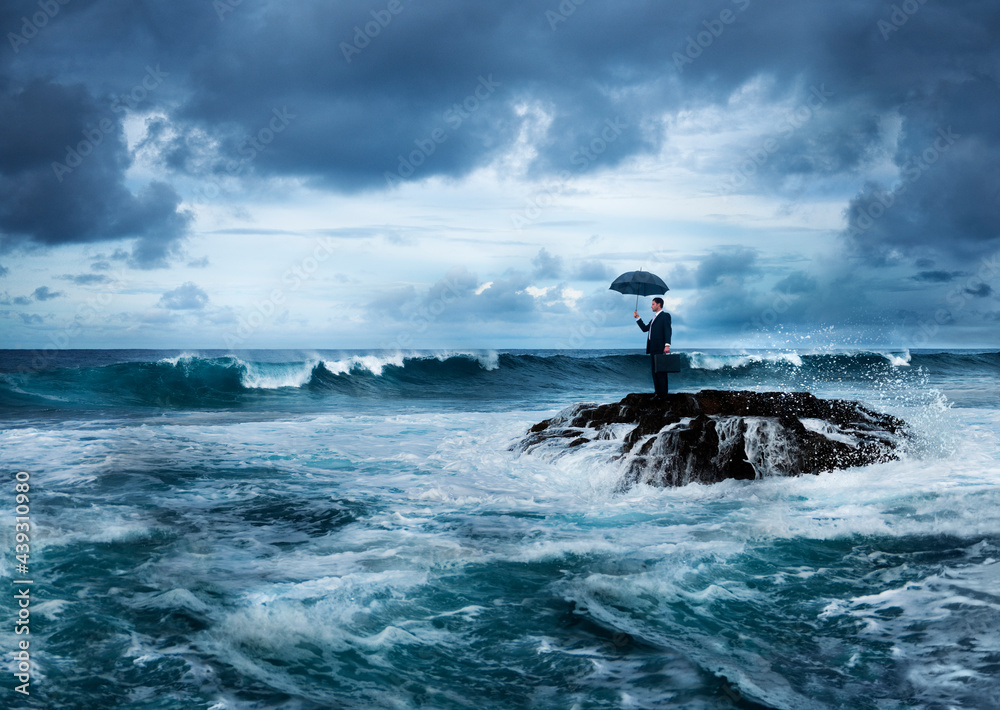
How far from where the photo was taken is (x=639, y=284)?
12.2m

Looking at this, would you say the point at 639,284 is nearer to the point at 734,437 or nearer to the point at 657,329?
the point at 657,329

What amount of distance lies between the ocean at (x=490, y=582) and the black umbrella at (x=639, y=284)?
3.17 meters

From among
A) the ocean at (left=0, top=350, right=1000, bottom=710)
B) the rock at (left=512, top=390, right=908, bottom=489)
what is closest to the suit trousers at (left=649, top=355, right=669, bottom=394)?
the rock at (left=512, top=390, right=908, bottom=489)

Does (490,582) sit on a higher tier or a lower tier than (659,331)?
lower

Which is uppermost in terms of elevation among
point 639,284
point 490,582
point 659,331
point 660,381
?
point 639,284

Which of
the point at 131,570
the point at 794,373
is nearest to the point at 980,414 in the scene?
the point at 131,570

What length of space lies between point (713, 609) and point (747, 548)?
156 cm

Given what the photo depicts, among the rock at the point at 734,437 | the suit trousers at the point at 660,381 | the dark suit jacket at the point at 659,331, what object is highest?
the dark suit jacket at the point at 659,331

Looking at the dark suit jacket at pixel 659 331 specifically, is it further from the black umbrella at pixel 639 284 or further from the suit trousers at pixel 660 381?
the black umbrella at pixel 639 284

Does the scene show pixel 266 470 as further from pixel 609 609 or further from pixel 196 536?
pixel 609 609

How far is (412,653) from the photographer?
4562mm

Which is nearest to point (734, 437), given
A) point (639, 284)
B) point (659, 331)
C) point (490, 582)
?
point (659, 331)

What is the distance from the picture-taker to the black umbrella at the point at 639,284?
39.7 feet

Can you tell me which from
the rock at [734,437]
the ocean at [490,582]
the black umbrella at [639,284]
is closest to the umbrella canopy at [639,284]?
the black umbrella at [639,284]
